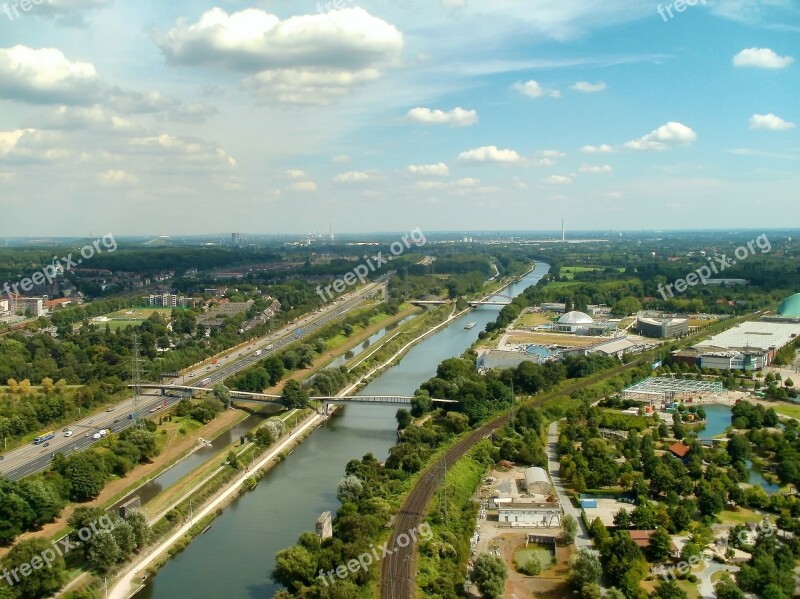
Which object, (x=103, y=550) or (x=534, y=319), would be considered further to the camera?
(x=534, y=319)

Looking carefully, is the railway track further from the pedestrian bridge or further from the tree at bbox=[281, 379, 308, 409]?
the tree at bbox=[281, 379, 308, 409]

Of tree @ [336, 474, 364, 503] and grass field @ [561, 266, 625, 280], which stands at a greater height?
grass field @ [561, 266, 625, 280]

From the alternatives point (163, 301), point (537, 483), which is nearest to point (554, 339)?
point (537, 483)

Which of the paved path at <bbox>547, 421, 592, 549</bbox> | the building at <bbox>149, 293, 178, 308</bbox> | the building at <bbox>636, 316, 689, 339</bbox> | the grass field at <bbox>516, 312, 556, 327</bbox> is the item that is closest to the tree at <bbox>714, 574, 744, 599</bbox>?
the paved path at <bbox>547, 421, 592, 549</bbox>

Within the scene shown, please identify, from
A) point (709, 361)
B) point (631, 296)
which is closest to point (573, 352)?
point (709, 361)

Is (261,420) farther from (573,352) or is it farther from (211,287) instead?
(211,287)

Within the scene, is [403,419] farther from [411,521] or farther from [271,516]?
[411,521]
